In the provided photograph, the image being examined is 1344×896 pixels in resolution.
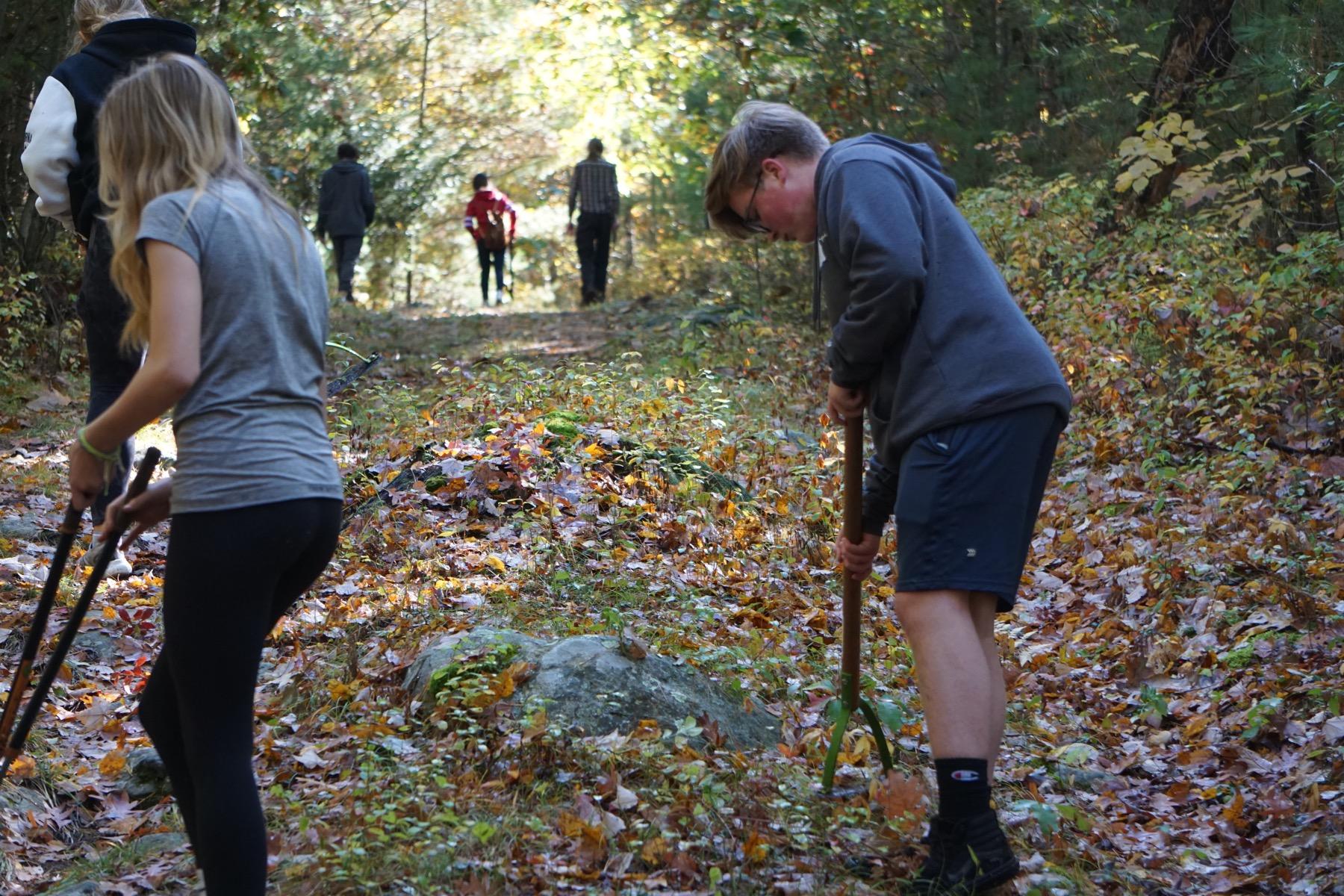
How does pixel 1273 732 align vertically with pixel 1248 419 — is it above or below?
below

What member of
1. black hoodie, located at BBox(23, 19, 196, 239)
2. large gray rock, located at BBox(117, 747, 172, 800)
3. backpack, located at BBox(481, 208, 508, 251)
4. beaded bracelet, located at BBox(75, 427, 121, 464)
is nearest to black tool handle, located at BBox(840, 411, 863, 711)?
Result: beaded bracelet, located at BBox(75, 427, 121, 464)

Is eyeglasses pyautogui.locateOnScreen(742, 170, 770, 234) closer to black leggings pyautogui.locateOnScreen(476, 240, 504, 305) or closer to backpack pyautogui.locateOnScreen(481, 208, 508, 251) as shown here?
backpack pyautogui.locateOnScreen(481, 208, 508, 251)

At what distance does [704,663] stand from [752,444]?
414cm

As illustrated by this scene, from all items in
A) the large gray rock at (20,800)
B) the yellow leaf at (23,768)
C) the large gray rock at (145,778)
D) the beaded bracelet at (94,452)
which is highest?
the beaded bracelet at (94,452)

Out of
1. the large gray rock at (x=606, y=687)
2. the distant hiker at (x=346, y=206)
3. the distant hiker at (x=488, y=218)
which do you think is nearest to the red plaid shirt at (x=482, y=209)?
the distant hiker at (x=488, y=218)

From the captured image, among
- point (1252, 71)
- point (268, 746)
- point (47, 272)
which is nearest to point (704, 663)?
point (268, 746)

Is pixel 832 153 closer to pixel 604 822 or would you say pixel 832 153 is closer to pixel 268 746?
pixel 604 822

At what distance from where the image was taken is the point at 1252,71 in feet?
31.0

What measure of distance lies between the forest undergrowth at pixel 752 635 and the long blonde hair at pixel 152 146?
60.7 inches

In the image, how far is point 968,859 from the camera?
10.3 ft

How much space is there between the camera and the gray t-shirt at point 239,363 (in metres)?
2.50

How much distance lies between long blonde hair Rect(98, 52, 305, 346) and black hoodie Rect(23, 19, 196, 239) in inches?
92.2

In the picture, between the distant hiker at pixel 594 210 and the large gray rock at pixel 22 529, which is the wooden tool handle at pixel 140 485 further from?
the distant hiker at pixel 594 210

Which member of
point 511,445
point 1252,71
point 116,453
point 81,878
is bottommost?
point 81,878
